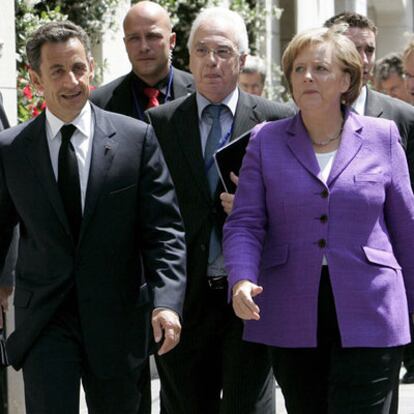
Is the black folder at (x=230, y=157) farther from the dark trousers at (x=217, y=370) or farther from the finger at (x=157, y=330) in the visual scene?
the finger at (x=157, y=330)

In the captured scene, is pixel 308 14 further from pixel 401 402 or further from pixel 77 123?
pixel 77 123

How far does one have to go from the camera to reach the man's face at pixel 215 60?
21.1 ft

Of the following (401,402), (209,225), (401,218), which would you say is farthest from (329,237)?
(401,402)

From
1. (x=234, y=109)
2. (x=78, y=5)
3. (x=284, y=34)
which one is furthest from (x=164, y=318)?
(x=284, y=34)

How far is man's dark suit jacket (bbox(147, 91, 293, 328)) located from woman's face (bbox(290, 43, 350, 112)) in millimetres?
893

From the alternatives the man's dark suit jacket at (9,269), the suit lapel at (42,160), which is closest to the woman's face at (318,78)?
the suit lapel at (42,160)

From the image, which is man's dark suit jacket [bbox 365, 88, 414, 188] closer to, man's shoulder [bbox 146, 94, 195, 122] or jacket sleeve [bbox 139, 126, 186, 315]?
man's shoulder [bbox 146, 94, 195, 122]

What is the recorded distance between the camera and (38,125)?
5.68 meters

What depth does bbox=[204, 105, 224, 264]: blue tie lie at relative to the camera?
6297mm

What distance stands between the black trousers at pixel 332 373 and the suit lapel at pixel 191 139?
3.51 feet

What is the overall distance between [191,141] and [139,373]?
121cm

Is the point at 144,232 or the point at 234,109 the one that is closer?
the point at 144,232

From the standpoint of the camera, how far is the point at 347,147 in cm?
550

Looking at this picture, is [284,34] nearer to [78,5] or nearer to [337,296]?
[78,5]
